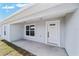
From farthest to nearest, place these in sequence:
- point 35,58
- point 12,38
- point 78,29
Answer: point 12,38 → point 35,58 → point 78,29

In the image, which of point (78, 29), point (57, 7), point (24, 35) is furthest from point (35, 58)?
point (24, 35)

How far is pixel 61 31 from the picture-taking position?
587cm

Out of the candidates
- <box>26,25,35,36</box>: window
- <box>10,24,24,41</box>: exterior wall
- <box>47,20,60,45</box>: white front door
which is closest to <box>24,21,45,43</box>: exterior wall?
<box>26,25,35,36</box>: window

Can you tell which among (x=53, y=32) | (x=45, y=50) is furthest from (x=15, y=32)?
(x=45, y=50)

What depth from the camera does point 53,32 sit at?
627 cm

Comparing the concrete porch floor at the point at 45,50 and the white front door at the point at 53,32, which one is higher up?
the white front door at the point at 53,32

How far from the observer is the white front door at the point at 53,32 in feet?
19.7

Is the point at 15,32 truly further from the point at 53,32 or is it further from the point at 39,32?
the point at 53,32

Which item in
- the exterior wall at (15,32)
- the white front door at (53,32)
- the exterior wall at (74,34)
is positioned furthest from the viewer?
the exterior wall at (15,32)

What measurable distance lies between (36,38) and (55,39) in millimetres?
1763

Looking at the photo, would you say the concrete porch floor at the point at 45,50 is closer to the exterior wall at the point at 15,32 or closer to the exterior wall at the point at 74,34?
the exterior wall at the point at 74,34

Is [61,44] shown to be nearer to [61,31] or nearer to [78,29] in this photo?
[61,31]

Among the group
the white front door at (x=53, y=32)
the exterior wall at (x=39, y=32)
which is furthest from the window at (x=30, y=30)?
the white front door at (x=53, y=32)

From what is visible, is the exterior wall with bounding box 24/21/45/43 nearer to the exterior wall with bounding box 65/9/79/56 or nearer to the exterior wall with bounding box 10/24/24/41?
the exterior wall with bounding box 10/24/24/41
